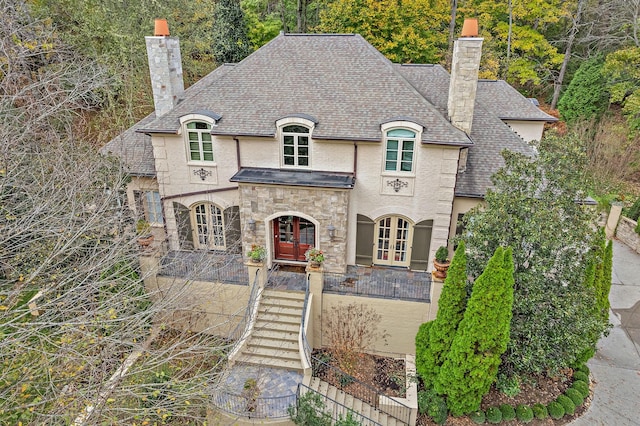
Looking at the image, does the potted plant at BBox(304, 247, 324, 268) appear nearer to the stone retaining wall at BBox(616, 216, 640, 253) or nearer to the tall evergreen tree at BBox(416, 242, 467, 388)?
the tall evergreen tree at BBox(416, 242, 467, 388)

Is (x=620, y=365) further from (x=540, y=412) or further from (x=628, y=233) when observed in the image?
(x=628, y=233)

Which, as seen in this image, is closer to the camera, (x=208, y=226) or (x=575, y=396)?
(x=575, y=396)

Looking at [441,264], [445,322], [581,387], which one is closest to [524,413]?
[581,387]

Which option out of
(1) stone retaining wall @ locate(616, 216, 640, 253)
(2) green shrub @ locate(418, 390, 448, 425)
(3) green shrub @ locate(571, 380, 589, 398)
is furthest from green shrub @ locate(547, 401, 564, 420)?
(1) stone retaining wall @ locate(616, 216, 640, 253)

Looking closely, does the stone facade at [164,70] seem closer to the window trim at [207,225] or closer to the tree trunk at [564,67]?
the window trim at [207,225]

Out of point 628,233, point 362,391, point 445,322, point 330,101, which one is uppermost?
point 330,101
